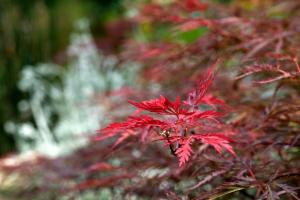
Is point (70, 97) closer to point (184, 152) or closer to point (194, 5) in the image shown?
point (194, 5)

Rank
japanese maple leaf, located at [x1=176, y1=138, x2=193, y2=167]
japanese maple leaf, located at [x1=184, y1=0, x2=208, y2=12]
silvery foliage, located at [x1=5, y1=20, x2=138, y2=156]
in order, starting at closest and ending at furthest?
japanese maple leaf, located at [x1=176, y1=138, x2=193, y2=167] < japanese maple leaf, located at [x1=184, y1=0, x2=208, y2=12] < silvery foliage, located at [x1=5, y1=20, x2=138, y2=156]

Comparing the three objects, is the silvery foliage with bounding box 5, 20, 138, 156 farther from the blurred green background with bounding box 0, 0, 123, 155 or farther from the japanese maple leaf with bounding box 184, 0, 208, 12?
the japanese maple leaf with bounding box 184, 0, 208, 12

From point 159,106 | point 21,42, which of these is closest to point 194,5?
point 159,106

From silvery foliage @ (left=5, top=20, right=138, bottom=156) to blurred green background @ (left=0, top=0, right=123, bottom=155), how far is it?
190 millimetres

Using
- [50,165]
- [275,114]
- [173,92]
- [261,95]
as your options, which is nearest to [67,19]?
[50,165]

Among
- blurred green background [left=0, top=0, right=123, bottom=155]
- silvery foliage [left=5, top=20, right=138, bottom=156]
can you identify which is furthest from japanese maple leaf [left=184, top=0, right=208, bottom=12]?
blurred green background [left=0, top=0, right=123, bottom=155]

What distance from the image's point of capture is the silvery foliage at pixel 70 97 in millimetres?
4047

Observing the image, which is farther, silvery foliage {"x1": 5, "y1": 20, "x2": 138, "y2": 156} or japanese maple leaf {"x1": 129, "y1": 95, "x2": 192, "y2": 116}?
silvery foliage {"x1": 5, "y1": 20, "x2": 138, "y2": 156}

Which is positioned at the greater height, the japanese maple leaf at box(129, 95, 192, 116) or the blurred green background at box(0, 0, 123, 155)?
the japanese maple leaf at box(129, 95, 192, 116)

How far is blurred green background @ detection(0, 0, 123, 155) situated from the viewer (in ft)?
17.7

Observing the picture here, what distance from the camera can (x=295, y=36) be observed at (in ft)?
4.77

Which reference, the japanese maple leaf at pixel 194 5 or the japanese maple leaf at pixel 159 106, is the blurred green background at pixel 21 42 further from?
the japanese maple leaf at pixel 159 106

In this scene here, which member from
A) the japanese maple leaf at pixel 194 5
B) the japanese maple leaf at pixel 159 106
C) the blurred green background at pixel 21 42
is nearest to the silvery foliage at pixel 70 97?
the blurred green background at pixel 21 42

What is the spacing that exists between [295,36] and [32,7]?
4889 mm
